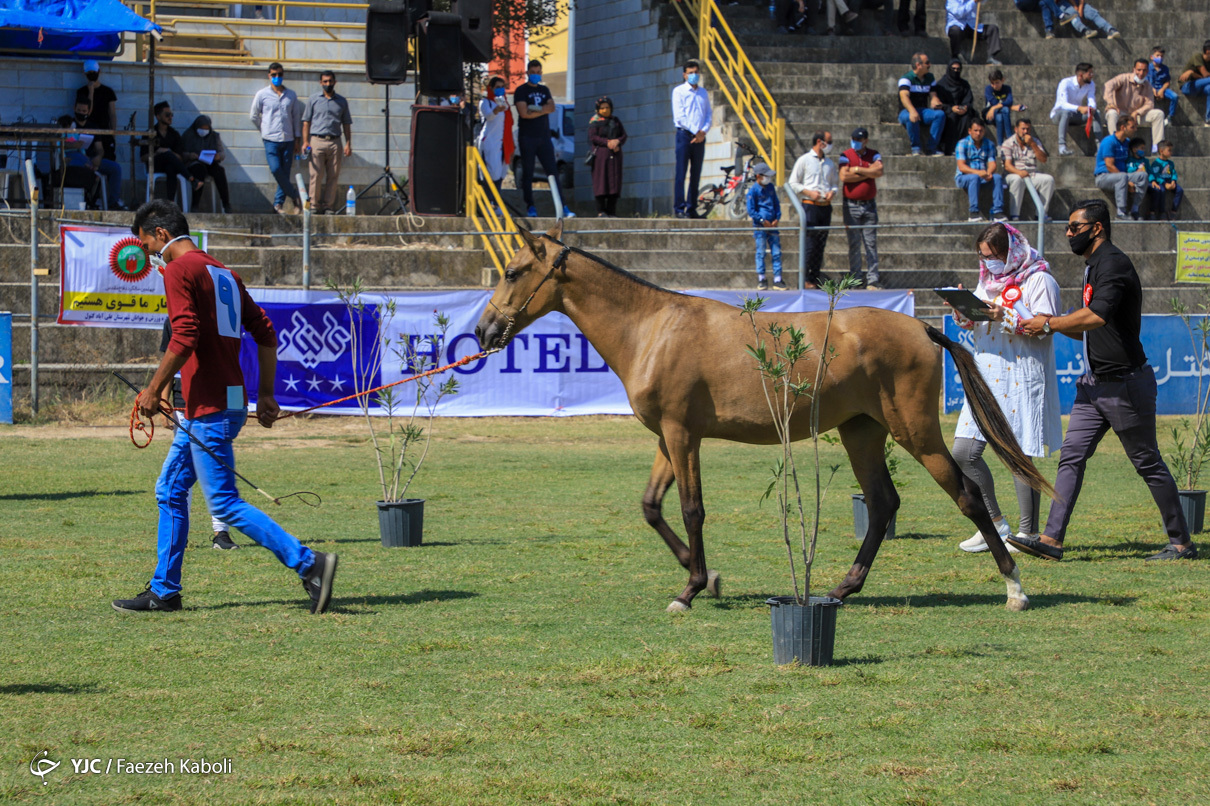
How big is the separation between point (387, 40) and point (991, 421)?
13.7 metres

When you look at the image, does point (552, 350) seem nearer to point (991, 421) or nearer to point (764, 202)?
point (764, 202)

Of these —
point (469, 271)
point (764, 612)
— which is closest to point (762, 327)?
point (764, 612)

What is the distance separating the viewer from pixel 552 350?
59.4 feet

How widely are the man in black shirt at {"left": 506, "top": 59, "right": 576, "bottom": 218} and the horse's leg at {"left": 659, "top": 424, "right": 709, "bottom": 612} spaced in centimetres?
1527

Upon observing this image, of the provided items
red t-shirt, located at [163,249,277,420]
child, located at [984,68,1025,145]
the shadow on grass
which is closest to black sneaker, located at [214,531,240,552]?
red t-shirt, located at [163,249,277,420]

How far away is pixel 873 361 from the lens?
747cm

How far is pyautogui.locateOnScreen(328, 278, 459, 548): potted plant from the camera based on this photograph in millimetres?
9555

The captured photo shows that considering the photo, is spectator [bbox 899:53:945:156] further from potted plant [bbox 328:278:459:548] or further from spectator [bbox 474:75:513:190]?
potted plant [bbox 328:278:459:548]

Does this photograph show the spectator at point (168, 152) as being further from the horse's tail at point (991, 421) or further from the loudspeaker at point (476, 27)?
the horse's tail at point (991, 421)

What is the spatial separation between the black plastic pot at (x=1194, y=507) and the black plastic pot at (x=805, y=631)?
16.4 feet

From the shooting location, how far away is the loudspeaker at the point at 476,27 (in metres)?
18.7

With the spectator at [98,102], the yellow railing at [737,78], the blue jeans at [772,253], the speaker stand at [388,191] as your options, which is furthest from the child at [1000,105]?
the spectator at [98,102]

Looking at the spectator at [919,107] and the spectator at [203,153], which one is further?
the spectator at [919,107]

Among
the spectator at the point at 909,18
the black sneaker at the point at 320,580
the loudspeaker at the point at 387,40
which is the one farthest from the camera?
the spectator at the point at 909,18
